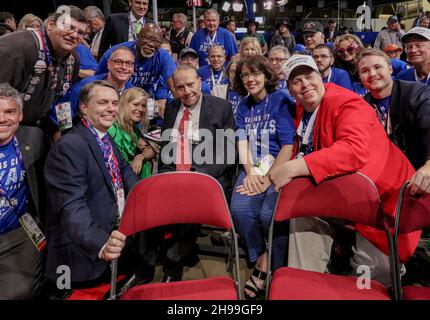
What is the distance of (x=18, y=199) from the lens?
1981 mm

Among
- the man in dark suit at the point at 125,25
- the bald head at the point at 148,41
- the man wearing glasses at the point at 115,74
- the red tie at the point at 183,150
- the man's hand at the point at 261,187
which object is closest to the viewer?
the man's hand at the point at 261,187

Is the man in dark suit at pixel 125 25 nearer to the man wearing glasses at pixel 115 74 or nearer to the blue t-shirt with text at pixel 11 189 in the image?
the man wearing glasses at pixel 115 74

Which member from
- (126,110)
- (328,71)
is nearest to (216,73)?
(328,71)

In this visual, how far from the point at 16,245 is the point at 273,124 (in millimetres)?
1860

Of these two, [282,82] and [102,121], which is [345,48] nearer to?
[282,82]

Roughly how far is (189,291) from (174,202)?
43cm

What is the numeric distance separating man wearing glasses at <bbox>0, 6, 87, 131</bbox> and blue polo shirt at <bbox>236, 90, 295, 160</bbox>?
1.36 metres

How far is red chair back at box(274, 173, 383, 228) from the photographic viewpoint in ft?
5.41

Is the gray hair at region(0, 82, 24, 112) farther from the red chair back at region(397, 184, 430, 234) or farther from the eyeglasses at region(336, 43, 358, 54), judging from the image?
the eyeglasses at region(336, 43, 358, 54)

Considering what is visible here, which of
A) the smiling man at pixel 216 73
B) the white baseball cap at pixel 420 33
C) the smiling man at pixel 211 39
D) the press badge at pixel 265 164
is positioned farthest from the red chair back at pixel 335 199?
the smiling man at pixel 211 39

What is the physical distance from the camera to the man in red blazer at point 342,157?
5.74ft

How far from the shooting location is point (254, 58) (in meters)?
2.71

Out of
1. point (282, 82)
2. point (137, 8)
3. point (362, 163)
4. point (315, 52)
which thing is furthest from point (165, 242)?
point (137, 8)
